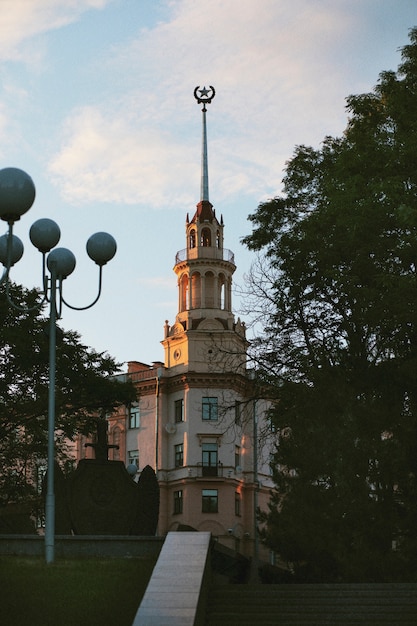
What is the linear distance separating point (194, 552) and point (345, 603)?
2.58 m

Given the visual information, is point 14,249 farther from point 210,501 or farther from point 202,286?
point 202,286

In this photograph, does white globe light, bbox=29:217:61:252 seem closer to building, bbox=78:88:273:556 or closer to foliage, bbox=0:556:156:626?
foliage, bbox=0:556:156:626

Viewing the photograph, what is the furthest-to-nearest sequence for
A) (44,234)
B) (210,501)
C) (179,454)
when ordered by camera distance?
1. (179,454)
2. (210,501)
3. (44,234)

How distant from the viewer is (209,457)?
7144cm

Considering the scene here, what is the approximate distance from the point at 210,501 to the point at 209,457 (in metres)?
2.97

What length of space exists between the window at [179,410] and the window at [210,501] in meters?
5.45

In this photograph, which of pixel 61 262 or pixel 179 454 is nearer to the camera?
pixel 61 262

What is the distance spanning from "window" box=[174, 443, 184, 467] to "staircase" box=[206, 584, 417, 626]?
5468 centimetres

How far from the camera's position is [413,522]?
75.1ft

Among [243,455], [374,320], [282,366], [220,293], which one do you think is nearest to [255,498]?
[243,455]

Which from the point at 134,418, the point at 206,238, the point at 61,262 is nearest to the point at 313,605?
the point at 61,262

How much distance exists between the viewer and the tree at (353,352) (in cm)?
2312

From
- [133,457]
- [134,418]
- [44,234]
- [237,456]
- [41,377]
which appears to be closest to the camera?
[44,234]

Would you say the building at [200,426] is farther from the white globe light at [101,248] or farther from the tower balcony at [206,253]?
the white globe light at [101,248]
